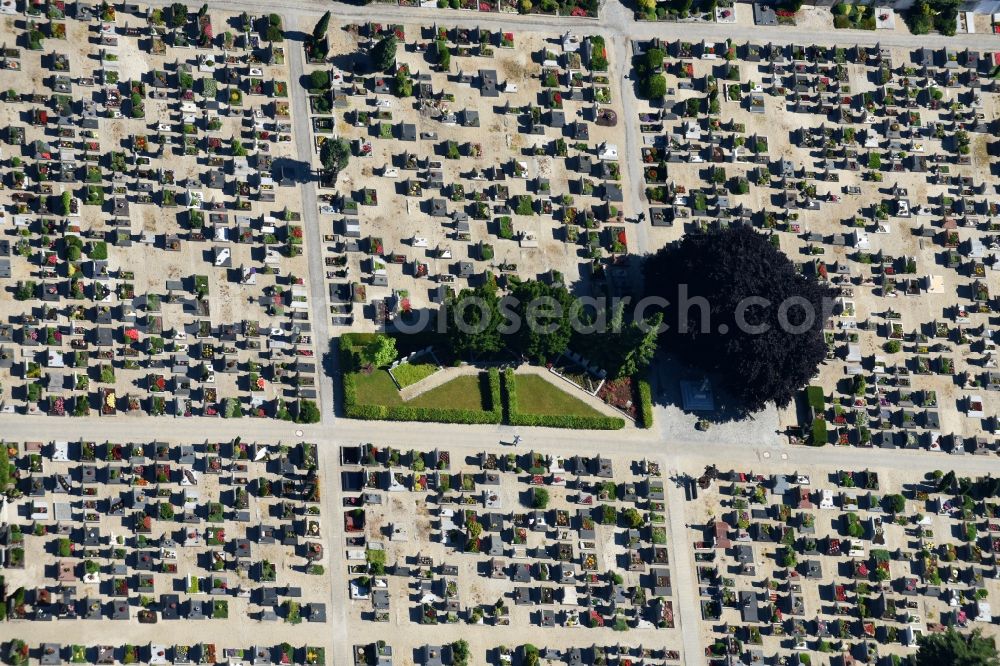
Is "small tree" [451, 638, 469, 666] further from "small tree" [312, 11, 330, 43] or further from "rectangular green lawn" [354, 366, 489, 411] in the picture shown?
"small tree" [312, 11, 330, 43]

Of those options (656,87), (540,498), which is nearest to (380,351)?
(540,498)

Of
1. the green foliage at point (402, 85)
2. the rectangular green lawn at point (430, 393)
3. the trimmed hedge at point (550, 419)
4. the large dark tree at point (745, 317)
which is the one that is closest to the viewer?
the large dark tree at point (745, 317)

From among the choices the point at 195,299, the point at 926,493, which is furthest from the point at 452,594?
the point at 926,493

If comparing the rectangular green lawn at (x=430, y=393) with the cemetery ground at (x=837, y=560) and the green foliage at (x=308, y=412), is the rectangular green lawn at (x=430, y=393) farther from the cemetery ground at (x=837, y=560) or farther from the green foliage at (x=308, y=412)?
the cemetery ground at (x=837, y=560)

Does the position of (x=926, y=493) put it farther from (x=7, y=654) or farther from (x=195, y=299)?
(x=7, y=654)

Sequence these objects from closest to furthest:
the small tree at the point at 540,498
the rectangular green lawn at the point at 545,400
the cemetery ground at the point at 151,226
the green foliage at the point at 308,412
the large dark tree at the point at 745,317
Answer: the cemetery ground at the point at 151,226 < the green foliage at the point at 308,412 < the small tree at the point at 540,498 < the large dark tree at the point at 745,317 < the rectangular green lawn at the point at 545,400

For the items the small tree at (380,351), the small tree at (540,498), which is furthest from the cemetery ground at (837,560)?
the small tree at (380,351)

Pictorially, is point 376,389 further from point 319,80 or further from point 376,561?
point 319,80
